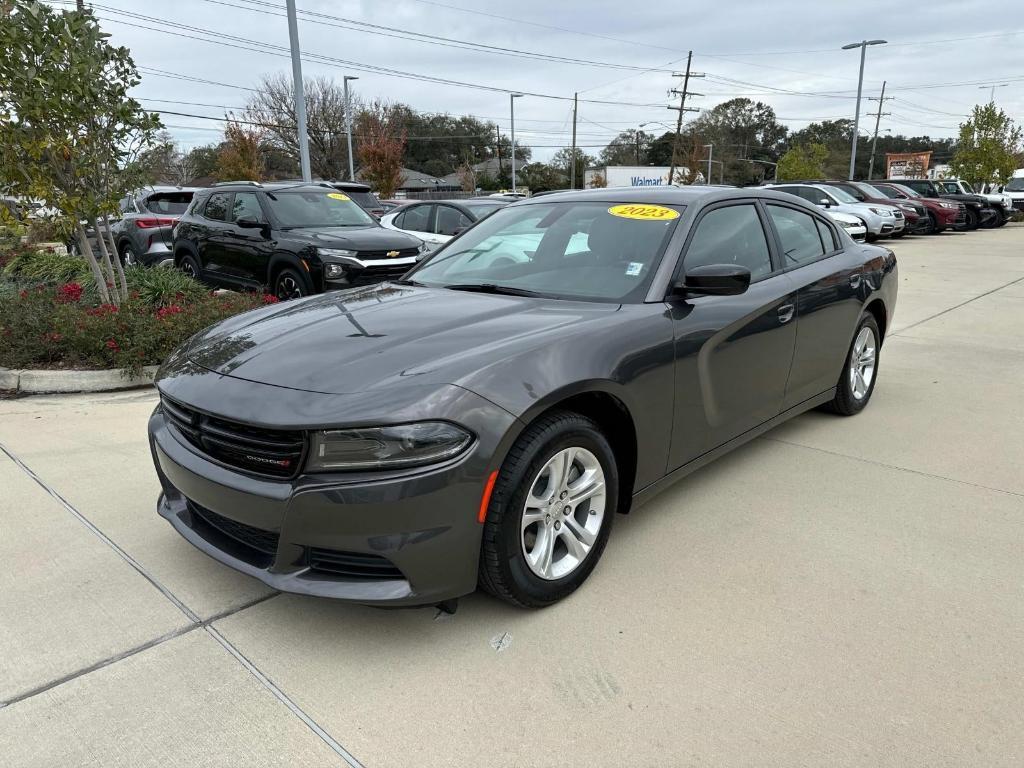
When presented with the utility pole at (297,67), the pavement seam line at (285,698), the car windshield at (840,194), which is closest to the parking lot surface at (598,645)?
the pavement seam line at (285,698)

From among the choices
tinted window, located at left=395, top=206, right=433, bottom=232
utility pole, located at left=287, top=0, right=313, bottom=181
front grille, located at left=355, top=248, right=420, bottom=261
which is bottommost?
front grille, located at left=355, top=248, right=420, bottom=261

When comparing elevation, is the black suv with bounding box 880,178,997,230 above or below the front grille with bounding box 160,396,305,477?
above

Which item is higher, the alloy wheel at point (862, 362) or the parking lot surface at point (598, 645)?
the alloy wheel at point (862, 362)

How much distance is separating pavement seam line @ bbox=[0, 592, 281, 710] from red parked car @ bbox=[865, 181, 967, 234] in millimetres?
23629

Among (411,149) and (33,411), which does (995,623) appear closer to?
(33,411)

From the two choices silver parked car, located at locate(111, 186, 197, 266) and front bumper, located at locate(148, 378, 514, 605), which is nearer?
front bumper, located at locate(148, 378, 514, 605)

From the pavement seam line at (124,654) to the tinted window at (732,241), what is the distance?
241 centimetres

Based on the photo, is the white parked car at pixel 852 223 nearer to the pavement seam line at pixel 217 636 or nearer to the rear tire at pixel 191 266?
the rear tire at pixel 191 266

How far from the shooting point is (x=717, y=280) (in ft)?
10.2

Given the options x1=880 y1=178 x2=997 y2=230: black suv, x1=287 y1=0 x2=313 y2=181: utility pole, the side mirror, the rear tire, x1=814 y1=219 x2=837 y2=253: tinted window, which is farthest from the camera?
x1=880 y1=178 x2=997 y2=230: black suv

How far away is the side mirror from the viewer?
312cm

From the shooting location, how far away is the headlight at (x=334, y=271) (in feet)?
26.8

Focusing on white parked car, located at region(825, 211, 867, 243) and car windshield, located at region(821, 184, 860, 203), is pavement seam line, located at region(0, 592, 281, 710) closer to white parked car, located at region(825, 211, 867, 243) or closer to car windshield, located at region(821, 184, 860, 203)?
white parked car, located at region(825, 211, 867, 243)

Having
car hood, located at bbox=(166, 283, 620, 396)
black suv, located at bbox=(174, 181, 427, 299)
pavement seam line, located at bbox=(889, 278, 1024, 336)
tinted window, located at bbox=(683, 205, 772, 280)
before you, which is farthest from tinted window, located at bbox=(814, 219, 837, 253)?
black suv, located at bbox=(174, 181, 427, 299)
